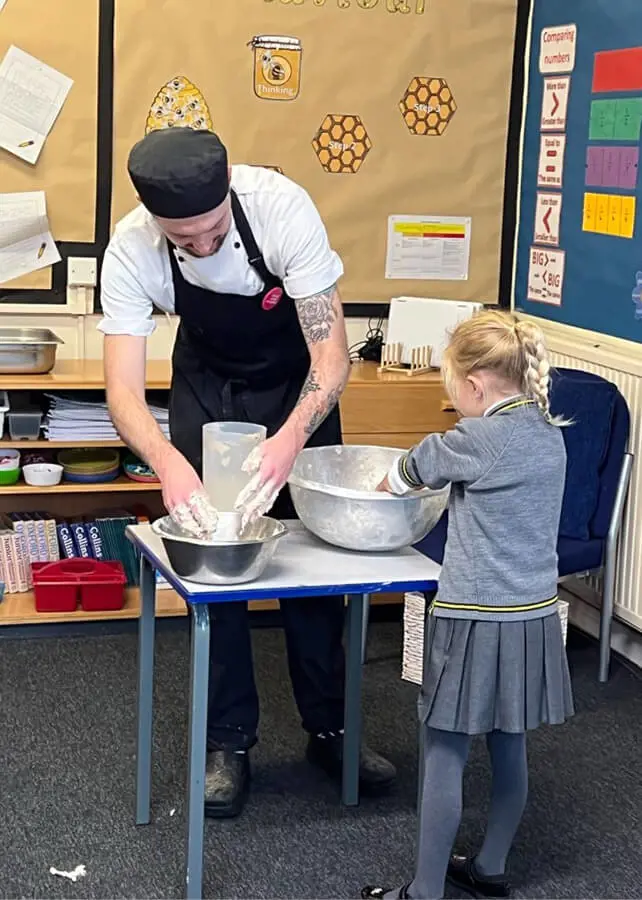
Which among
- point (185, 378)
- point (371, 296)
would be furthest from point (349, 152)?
point (185, 378)

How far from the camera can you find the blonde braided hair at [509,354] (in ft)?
6.86

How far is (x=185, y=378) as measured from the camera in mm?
2650

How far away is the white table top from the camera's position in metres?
2.04

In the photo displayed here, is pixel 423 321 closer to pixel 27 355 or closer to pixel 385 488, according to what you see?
pixel 27 355

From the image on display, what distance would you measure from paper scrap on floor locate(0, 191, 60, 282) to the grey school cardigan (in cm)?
200

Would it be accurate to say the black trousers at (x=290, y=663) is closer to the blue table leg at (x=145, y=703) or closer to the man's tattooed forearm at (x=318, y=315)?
the blue table leg at (x=145, y=703)

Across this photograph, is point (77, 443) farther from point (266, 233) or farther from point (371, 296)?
point (266, 233)

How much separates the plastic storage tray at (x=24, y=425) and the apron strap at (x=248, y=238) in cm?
138

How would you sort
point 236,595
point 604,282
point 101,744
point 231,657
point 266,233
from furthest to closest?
1. point 604,282
2. point 101,744
3. point 231,657
4. point 266,233
5. point 236,595

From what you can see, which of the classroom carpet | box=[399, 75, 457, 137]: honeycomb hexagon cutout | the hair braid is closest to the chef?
the classroom carpet

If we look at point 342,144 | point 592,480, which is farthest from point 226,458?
point 342,144

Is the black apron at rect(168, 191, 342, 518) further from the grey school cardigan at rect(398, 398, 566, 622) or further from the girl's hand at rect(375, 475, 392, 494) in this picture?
the grey school cardigan at rect(398, 398, 566, 622)

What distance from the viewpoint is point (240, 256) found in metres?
2.41

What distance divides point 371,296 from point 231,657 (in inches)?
69.6
